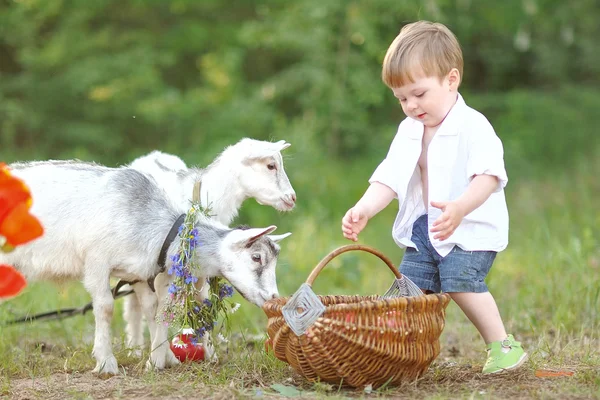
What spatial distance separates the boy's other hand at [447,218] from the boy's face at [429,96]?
1.93 feet

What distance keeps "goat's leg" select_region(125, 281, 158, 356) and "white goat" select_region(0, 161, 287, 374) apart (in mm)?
144

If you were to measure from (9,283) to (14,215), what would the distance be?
224 millimetres

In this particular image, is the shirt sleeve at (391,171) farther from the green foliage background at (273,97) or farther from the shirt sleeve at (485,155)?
the green foliage background at (273,97)

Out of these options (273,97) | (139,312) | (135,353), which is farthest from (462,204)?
(273,97)

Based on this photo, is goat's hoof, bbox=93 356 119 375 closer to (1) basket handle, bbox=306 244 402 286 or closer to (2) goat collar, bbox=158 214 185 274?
(2) goat collar, bbox=158 214 185 274

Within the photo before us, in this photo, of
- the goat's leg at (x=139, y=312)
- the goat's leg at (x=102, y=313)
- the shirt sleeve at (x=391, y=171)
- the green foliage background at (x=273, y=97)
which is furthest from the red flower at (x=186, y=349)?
the green foliage background at (x=273, y=97)

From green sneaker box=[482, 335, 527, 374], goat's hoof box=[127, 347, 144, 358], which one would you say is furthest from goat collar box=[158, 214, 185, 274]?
green sneaker box=[482, 335, 527, 374]

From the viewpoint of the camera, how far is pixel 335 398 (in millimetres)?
3277

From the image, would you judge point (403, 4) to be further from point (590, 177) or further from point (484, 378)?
point (484, 378)

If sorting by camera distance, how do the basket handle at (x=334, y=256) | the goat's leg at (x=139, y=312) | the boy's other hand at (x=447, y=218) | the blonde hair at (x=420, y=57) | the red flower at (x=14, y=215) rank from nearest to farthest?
the red flower at (x=14, y=215)
the basket handle at (x=334, y=256)
the boy's other hand at (x=447, y=218)
the blonde hair at (x=420, y=57)
the goat's leg at (x=139, y=312)

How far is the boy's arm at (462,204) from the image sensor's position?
356cm

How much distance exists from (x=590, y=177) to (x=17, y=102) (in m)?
7.89

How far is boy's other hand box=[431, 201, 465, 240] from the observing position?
3.56m

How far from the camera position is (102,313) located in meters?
4.06
